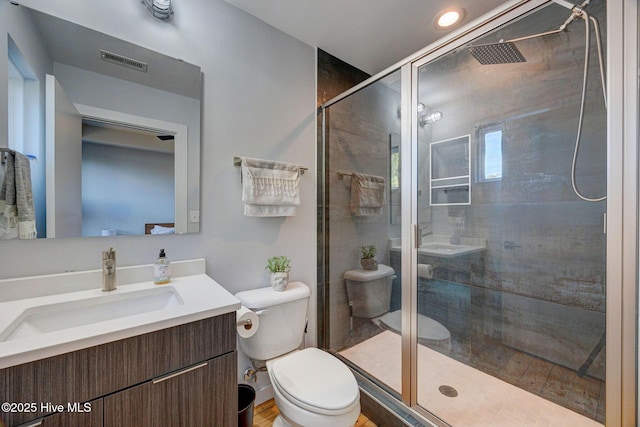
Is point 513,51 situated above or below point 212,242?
above

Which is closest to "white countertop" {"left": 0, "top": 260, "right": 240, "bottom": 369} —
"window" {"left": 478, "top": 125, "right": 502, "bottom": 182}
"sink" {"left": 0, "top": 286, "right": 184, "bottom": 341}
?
"sink" {"left": 0, "top": 286, "right": 184, "bottom": 341}

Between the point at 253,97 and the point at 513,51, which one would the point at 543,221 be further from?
the point at 253,97

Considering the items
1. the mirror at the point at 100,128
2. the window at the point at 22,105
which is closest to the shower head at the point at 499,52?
the mirror at the point at 100,128

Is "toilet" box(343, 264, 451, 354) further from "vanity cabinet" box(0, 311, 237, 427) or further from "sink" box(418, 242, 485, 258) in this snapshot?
"vanity cabinet" box(0, 311, 237, 427)

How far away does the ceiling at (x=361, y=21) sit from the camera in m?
1.48

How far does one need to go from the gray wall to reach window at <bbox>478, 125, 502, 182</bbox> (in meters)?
1.05

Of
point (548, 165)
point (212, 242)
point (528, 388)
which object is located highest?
point (548, 165)

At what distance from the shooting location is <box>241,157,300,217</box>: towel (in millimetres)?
1483

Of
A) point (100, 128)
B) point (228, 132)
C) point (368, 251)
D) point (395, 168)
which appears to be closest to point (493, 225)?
point (395, 168)

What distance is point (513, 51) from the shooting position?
128 centimetres

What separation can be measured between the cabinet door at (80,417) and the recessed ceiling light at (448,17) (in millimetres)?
2333

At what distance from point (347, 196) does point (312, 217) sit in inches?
11.5

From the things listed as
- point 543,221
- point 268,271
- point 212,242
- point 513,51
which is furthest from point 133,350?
point 513,51

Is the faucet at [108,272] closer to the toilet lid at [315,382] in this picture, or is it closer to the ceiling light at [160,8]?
the toilet lid at [315,382]
